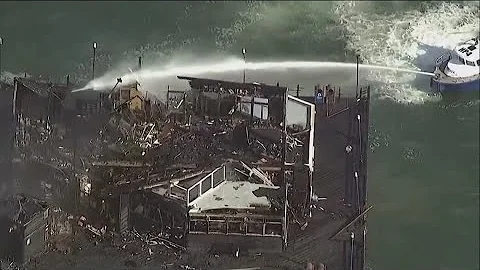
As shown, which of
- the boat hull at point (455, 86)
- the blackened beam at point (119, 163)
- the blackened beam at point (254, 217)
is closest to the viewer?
the blackened beam at point (254, 217)

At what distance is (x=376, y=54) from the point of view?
236 inches

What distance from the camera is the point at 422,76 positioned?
5.94 meters

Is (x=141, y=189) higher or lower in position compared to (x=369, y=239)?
higher

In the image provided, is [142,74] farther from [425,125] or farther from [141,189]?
[425,125]

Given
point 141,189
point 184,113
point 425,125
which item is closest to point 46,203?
point 141,189

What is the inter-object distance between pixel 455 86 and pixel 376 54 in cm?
75

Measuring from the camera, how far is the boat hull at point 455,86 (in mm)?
5852

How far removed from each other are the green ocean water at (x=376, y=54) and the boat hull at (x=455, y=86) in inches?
3.0

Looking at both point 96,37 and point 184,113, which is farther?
point 96,37

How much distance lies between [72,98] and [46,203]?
3.00 feet

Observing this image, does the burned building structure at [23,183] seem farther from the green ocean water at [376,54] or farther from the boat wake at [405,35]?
the boat wake at [405,35]

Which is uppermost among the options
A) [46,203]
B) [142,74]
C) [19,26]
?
[19,26]

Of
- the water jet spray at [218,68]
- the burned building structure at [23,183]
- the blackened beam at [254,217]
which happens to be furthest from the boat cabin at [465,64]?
the burned building structure at [23,183]

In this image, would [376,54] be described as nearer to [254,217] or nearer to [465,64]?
[465,64]
